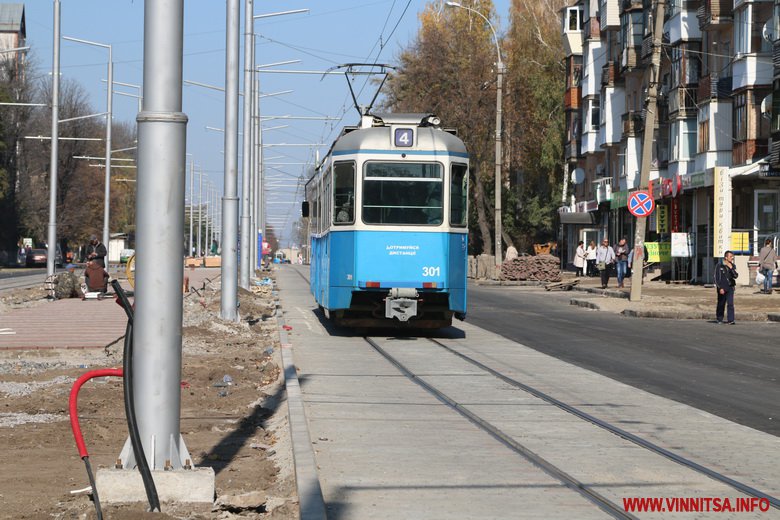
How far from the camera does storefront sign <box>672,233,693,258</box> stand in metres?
45.6

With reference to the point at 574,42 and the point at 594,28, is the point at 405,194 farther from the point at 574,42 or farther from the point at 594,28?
the point at 574,42

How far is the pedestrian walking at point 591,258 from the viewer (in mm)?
56344

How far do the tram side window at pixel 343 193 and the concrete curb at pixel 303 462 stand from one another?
23.7 feet

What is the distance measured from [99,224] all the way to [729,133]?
223ft

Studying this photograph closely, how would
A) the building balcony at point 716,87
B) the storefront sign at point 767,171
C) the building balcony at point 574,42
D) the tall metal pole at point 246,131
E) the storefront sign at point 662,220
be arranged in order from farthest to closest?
the building balcony at point 574,42, the storefront sign at point 662,220, the building balcony at point 716,87, the storefront sign at point 767,171, the tall metal pole at point 246,131

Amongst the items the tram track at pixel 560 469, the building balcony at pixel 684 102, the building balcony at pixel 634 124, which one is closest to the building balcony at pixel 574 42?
the building balcony at pixel 634 124

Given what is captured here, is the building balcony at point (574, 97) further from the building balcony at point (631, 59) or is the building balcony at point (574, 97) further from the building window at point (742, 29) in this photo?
the building window at point (742, 29)

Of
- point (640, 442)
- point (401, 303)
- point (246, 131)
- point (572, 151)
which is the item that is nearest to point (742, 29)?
point (246, 131)

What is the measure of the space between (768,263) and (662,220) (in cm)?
1702

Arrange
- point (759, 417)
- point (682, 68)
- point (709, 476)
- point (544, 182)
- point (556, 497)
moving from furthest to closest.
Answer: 1. point (544, 182)
2. point (682, 68)
3. point (759, 417)
4. point (709, 476)
5. point (556, 497)

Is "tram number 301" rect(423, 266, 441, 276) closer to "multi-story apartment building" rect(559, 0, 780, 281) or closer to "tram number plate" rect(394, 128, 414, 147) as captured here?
"tram number plate" rect(394, 128, 414, 147)

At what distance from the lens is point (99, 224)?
10238 cm

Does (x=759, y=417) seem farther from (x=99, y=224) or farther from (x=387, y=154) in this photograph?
(x=99, y=224)

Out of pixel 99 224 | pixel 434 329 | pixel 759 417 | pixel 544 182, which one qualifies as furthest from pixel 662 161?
pixel 99 224
